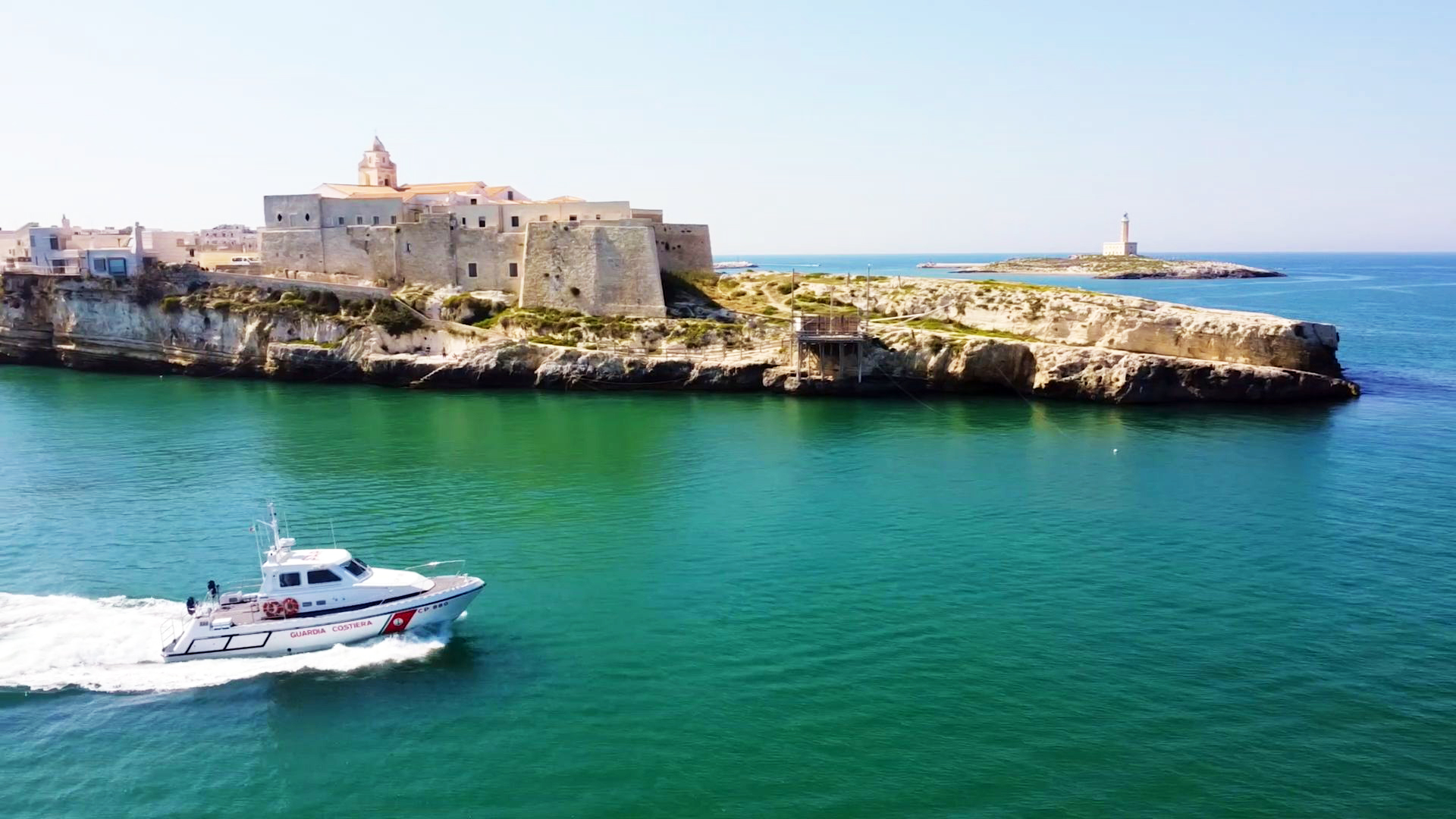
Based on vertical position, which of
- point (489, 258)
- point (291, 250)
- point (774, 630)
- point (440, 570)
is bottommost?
point (774, 630)

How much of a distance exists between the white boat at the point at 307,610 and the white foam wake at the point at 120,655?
0.24m

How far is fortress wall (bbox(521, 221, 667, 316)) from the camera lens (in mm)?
60750

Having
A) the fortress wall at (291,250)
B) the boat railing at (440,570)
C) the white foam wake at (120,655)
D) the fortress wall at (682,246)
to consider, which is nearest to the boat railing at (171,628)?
the white foam wake at (120,655)

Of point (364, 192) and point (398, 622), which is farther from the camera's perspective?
point (364, 192)

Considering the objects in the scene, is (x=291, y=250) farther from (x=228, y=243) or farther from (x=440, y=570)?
(x=440, y=570)

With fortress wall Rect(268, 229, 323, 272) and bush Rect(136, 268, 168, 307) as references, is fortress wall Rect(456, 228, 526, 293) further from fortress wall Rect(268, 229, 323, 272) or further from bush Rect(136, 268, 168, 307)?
bush Rect(136, 268, 168, 307)

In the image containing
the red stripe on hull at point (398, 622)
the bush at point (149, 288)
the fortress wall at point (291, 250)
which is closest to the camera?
the red stripe on hull at point (398, 622)

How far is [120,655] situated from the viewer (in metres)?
20.5

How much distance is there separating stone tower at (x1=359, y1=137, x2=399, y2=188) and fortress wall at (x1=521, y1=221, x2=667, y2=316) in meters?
23.1

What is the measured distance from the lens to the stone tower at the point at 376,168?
7656 centimetres

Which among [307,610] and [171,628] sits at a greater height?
[307,610]

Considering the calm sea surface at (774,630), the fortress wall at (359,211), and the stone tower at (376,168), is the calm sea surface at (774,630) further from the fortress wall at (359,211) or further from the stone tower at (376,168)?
the stone tower at (376,168)

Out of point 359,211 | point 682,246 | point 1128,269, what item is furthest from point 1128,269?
point 359,211

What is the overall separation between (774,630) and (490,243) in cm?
4837
